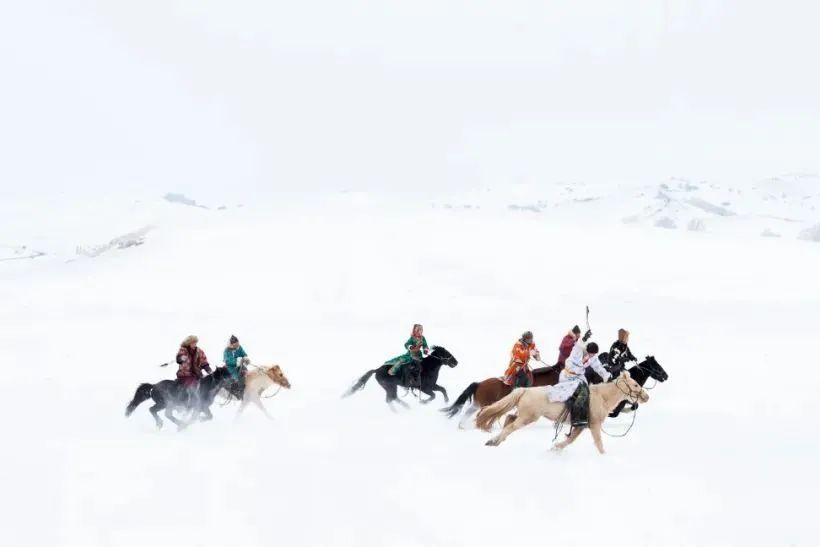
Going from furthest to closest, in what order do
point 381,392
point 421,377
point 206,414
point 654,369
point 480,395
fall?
point 381,392, point 421,377, point 206,414, point 480,395, point 654,369

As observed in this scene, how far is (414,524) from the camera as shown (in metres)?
8.53

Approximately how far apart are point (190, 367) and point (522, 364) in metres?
7.12

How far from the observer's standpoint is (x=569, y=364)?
12000mm

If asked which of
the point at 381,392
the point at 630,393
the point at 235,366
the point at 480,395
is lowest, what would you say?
the point at 381,392

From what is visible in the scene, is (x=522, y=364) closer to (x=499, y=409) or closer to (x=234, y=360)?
(x=499, y=409)

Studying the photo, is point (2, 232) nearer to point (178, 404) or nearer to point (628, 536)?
point (178, 404)

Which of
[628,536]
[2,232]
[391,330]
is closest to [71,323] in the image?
[391,330]

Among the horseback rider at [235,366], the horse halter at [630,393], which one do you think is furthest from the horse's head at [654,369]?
the horseback rider at [235,366]

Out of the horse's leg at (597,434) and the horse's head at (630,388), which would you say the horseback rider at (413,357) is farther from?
the horse's head at (630,388)

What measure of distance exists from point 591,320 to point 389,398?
16959 millimetres

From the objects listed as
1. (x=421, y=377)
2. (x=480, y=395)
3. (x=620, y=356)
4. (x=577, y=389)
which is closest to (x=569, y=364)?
(x=577, y=389)

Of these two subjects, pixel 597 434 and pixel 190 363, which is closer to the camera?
pixel 597 434

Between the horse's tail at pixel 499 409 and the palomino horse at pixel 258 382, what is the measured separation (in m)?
5.04

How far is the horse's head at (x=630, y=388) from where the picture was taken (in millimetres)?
11234
